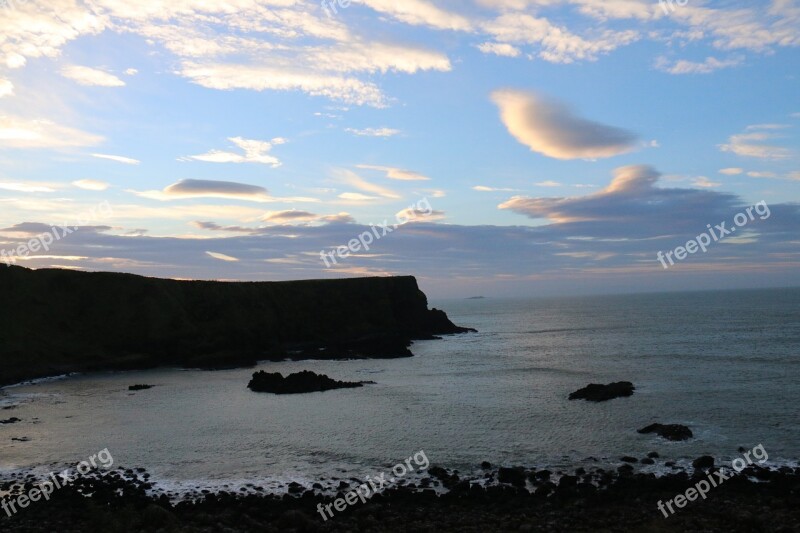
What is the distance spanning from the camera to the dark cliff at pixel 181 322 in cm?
6994

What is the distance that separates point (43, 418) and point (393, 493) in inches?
1223

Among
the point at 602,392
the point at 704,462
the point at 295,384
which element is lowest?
the point at 295,384

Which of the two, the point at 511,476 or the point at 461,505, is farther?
the point at 511,476

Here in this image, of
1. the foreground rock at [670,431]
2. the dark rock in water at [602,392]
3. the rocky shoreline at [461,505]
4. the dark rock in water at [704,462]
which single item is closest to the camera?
the rocky shoreline at [461,505]

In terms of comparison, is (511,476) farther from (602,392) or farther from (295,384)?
(295,384)

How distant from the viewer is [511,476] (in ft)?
87.8

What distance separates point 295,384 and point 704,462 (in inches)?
1460

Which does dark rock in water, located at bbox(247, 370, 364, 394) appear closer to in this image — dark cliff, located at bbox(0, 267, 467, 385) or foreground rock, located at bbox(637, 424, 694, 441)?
dark cliff, located at bbox(0, 267, 467, 385)

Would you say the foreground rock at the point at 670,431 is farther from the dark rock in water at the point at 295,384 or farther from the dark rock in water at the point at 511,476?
the dark rock in water at the point at 295,384

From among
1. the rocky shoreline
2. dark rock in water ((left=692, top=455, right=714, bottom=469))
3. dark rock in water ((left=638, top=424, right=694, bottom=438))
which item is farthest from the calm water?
the rocky shoreline

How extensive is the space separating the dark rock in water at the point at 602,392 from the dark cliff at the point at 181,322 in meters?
37.9

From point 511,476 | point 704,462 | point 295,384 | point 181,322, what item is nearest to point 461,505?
point 511,476

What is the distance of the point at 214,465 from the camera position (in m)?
30.0

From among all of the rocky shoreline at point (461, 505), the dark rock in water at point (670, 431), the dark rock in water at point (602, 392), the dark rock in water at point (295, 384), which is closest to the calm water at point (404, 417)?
the dark rock in water at point (670, 431)
